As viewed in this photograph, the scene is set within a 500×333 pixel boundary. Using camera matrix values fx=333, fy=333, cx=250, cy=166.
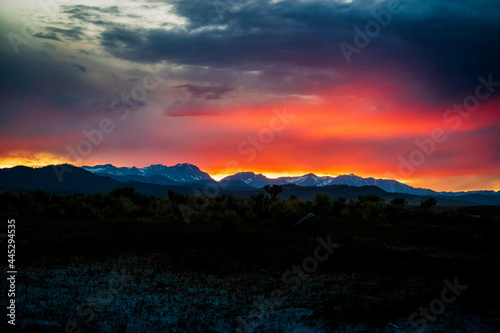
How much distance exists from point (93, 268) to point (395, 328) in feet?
40.8

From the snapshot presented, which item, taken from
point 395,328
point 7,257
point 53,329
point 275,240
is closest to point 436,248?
point 275,240

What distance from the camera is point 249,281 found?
13.4m

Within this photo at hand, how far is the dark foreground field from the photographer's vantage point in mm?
9219

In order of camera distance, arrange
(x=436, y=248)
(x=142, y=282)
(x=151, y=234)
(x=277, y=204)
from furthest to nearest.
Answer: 1. (x=277, y=204)
2. (x=151, y=234)
3. (x=436, y=248)
4. (x=142, y=282)

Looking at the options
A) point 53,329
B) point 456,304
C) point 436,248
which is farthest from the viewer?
point 436,248

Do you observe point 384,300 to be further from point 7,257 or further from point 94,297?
point 7,257

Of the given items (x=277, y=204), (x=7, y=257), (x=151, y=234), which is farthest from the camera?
(x=277, y=204)

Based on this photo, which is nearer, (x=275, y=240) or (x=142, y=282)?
(x=142, y=282)

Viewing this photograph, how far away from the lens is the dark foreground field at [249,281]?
30.2 feet

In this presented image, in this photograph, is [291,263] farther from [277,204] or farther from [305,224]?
[277,204]

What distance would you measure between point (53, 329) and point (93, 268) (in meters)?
6.73

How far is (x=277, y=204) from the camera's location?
4278 cm

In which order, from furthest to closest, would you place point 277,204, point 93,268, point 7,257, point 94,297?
point 277,204
point 7,257
point 93,268
point 94,297

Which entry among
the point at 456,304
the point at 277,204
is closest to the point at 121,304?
the point at 456,304
